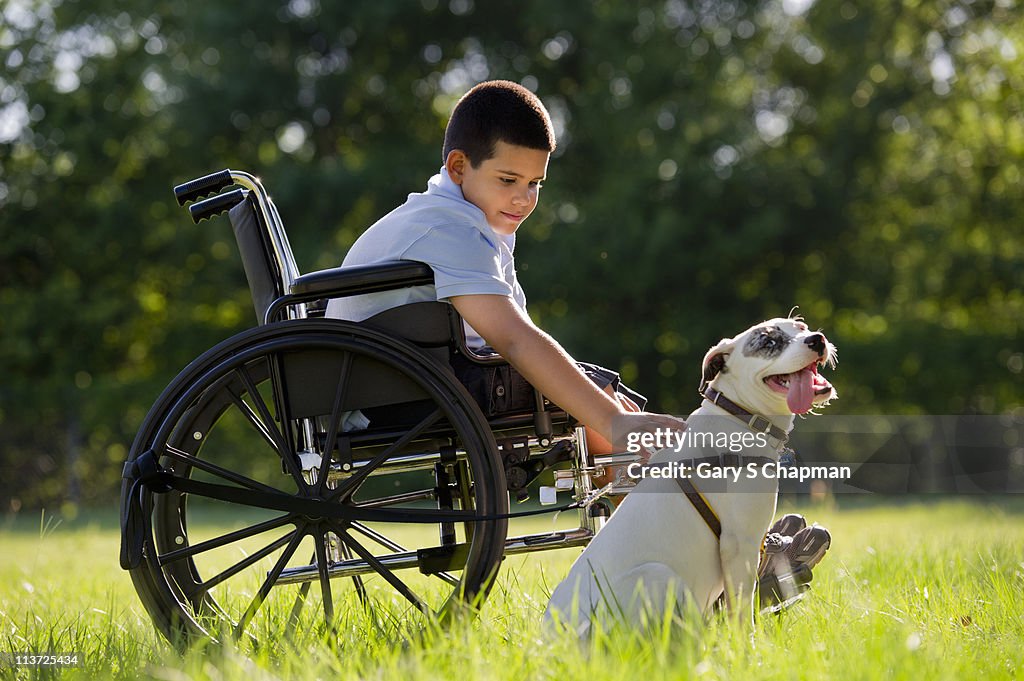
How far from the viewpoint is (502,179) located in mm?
2730

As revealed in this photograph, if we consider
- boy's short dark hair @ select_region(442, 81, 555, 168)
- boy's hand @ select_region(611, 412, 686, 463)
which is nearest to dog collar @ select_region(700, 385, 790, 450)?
boy's hand @ select_region(611, 412, 686, 463)

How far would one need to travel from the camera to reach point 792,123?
625 inches

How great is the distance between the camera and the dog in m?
2.23

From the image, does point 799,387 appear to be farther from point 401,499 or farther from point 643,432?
point 401,499

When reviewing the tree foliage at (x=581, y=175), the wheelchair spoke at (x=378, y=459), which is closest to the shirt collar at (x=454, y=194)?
the wheelchair spoke at (x=378, y=459)

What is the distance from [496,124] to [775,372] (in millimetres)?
893

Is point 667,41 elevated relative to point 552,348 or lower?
elevated

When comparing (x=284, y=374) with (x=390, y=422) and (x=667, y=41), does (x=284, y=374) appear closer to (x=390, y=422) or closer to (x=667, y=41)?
(x=390, y=422)

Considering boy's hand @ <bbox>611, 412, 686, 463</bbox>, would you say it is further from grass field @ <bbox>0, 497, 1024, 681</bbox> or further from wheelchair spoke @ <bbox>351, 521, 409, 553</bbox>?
wheelchair spoke @ <bbox>351, 521, 409, 553</bbox>

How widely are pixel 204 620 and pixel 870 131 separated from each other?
538 inches

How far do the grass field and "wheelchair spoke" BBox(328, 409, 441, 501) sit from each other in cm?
32

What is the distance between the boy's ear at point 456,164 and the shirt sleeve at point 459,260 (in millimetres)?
228

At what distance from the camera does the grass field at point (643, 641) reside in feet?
6.50

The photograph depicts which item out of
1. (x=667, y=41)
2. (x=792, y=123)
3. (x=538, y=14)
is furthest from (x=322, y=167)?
(x=792, y=123)
